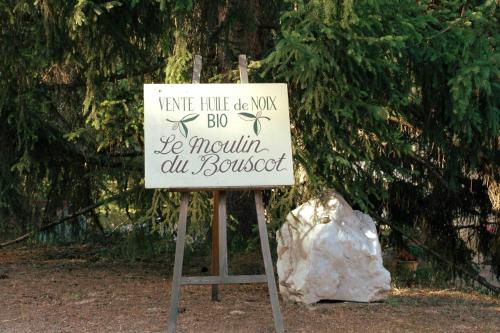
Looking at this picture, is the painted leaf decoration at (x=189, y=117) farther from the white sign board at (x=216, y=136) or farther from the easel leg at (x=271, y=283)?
the easel leg at (x=271, y=283)

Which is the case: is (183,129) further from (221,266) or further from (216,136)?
(221,266)

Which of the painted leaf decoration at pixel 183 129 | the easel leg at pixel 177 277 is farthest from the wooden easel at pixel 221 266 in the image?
the painted leaf decoration at pixel 183 129

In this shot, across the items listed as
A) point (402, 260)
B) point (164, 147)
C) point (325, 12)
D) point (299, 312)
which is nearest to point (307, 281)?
point (299, 312)

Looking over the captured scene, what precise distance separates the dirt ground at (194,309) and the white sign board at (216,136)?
129 centimetres

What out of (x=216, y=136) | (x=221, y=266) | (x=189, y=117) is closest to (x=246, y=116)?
(x=216, y=136)

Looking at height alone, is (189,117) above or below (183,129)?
above

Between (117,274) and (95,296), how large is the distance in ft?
5.31

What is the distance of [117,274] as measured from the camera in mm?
9844

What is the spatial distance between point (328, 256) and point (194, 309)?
4.53 ft

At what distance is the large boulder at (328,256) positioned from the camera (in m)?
7.64

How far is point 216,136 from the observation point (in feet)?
22.2

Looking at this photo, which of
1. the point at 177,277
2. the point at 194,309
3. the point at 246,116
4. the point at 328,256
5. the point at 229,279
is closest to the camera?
the point at 177,277

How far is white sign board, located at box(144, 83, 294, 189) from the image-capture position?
664 cm

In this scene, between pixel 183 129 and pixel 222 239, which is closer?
pixel 183 129
